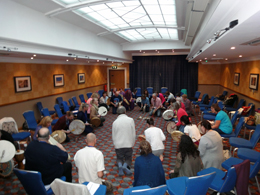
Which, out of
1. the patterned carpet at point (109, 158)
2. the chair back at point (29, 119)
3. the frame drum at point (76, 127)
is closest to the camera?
the patterned carpet at point (109, 158)

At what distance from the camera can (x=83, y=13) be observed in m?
6.90

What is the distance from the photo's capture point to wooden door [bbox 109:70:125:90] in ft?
64.7

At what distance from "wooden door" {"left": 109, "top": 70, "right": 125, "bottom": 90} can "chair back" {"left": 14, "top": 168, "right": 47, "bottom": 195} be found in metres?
16.7

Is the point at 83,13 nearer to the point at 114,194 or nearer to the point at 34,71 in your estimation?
the point at 34,71

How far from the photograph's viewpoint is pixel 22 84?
30.2 ft

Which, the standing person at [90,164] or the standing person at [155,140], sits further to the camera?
the standing person at [155,140]

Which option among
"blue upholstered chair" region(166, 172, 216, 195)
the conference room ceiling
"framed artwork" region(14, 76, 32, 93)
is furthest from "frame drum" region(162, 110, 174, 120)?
"framed artwork" region(14, 76, 32, 93)

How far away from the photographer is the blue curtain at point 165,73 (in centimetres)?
1811

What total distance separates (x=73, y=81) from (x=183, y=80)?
9863 millimetres

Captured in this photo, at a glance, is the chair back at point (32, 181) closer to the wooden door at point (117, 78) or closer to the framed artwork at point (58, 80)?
the framed artwork at point (58, 80)

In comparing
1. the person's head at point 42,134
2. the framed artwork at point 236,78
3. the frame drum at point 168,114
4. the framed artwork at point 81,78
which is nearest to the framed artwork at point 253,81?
the framed artwork at point 236,78

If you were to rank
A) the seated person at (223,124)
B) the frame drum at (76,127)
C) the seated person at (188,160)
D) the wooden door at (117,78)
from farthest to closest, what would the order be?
the wooden door at (117,78) < the frame drum at (76,127) < the seated person at (223,124) < the seated person at (188,160)

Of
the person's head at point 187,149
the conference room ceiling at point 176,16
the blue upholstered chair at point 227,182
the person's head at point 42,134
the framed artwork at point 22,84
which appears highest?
the conference room ceiling at point 176,16

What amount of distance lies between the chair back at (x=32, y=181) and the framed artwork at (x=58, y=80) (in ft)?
29.7
